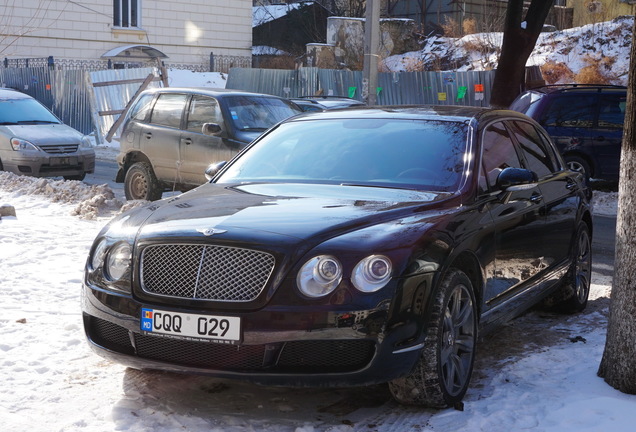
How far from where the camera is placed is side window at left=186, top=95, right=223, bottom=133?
1279 centimetres

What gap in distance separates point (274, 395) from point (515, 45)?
15021 millimetres

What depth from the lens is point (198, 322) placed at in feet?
14.4

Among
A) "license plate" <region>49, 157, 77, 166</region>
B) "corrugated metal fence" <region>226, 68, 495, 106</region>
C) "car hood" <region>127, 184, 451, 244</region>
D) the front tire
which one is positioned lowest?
"license plate" <region>49, 157, 77, 166</region>

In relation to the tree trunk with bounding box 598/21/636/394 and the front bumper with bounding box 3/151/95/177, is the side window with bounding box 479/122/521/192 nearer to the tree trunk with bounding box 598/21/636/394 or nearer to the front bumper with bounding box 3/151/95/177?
the tree trunk with bounding box 598/21/636/394

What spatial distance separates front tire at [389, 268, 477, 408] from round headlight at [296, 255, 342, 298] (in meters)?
0.53

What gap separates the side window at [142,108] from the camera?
13715 millimetres

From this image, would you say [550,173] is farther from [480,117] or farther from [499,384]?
[499,384]

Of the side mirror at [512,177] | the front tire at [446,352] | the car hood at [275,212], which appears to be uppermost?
the side mirror at [512,177]

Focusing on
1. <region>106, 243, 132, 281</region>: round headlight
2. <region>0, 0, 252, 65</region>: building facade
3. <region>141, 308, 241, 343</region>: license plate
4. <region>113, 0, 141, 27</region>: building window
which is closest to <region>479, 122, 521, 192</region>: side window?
<region>141, 308, 241, 343</region>: license plate

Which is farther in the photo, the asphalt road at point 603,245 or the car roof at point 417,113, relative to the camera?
the asphalt road at point 603,245

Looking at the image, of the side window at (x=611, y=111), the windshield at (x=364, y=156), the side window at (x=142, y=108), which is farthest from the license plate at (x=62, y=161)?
the windshield at (x=364, y=156)

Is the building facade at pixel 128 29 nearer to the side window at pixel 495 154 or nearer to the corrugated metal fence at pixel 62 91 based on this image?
the corrugated metal fence at pixel 62 91

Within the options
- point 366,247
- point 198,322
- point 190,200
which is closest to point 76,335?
point 190,200

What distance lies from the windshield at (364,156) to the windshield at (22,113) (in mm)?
11966
